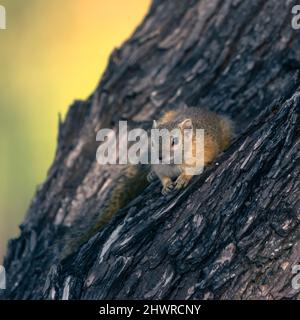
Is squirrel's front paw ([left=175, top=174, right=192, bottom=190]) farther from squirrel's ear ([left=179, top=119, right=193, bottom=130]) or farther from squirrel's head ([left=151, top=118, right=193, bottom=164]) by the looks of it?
squirrel's ear ([left=179, top=119, right=193, bottom=130])

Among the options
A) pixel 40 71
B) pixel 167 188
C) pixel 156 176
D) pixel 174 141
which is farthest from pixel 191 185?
pixel 40 71

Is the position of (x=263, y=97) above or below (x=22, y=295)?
above

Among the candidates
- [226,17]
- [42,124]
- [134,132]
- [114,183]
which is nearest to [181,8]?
[226,17]

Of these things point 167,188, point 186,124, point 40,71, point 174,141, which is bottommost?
point 167,188

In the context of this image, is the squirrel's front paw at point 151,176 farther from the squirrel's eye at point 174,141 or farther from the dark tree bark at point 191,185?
the squirrel's eye at point 174,141

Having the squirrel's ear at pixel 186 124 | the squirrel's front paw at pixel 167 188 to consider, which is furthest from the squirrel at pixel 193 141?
the squirrel's front paw at pixel 167 188

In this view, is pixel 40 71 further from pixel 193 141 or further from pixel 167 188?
pixel 167 188
